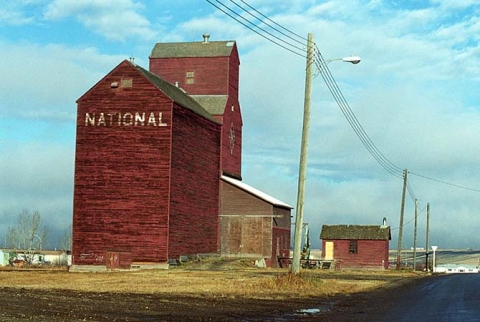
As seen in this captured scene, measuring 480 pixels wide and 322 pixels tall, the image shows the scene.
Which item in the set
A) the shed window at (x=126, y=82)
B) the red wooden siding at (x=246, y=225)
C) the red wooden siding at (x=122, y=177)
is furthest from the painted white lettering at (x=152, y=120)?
the red wooden siding at (x=246, y=225)

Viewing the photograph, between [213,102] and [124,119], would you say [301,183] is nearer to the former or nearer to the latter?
[124,119]

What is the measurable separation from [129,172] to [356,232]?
41.4 metres

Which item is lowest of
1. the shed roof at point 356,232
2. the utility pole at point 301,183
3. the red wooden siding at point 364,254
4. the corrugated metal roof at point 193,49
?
the red wooden siding at point 364,254

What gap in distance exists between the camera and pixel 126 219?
49.5 m

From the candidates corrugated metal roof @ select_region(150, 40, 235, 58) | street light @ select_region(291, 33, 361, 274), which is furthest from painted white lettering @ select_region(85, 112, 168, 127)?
street light @ select_region(291, 33, 361, 274)

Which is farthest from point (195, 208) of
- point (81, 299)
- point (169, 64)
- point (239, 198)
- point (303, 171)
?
point (81, 299)

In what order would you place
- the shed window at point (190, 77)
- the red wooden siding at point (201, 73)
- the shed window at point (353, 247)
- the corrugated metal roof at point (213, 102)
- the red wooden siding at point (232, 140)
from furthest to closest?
the shed window at point (353, 247) < the shed window at point (190, 77) < the red wooden siding at point (201, 73) < the red wooden siding at point (232, 140) < the corrugated metal roof at point (213, 102)

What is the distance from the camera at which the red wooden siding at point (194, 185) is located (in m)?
50.5

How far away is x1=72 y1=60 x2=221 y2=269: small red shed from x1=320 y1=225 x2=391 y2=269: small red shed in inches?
1441

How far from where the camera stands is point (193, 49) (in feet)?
223

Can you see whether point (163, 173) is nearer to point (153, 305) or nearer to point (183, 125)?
point (183, 125)

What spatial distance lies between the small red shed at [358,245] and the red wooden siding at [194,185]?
92.3ft

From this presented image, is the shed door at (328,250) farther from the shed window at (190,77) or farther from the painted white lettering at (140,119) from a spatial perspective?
the painted white lettering at (140,119)

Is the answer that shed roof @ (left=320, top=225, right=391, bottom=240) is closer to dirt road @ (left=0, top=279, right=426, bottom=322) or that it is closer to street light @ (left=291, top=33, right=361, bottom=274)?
street light @ (left=291, top=33, right=361, bottom=274)
